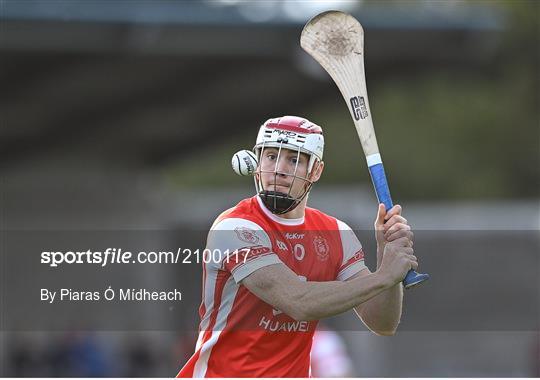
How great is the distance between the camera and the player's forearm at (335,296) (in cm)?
529

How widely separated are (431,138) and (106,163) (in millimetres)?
17314

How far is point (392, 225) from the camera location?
216 inches

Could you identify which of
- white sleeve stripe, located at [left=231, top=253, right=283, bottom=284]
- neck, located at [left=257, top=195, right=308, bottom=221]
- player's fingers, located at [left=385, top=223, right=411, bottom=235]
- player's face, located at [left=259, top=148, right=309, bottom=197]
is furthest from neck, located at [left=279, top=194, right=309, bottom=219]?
player's fingers, located at [left=385, top=223, right=411, bottom=235]

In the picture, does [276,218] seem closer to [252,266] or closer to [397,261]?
Answer: [252,266]

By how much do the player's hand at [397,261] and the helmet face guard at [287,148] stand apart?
519mm

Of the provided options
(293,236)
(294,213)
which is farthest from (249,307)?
(294,213)

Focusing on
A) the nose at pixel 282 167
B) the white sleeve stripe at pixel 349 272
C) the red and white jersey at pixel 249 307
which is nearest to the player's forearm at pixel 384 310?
the white sleeve stripe at pixel 349 272

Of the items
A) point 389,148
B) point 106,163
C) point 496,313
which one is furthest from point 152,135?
point 389,148

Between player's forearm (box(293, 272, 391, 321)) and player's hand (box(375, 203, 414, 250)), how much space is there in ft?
0.71

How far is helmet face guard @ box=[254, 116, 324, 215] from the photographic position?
5.59 m

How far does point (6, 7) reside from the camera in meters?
13.4

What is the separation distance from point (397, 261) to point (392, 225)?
21 centimetres

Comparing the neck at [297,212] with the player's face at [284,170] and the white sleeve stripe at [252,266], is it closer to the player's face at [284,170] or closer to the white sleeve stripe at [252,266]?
the player's face at [284,170]

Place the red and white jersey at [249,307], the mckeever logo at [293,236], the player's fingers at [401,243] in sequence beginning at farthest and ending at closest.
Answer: the mckeever logo at [293,236] < the red and white jersey at [249,307] < the player's fingers at [401,243]
